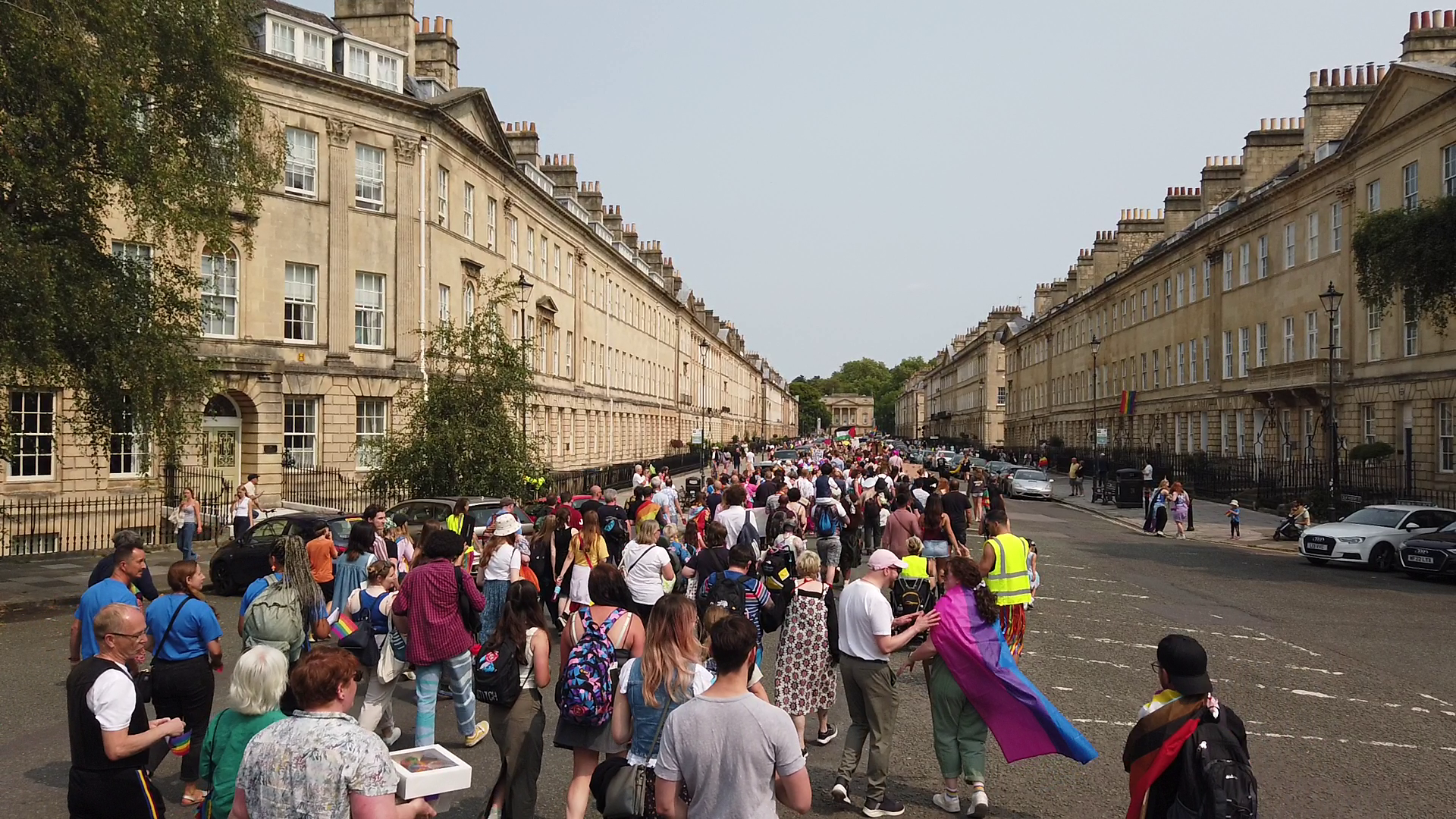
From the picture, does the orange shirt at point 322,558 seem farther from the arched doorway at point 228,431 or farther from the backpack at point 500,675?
the arched doorway at point 228,431

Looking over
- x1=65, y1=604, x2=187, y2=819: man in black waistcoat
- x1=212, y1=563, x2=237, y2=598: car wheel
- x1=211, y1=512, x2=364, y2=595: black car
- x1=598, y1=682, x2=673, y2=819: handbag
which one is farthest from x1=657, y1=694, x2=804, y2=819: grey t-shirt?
x1=212, y1=563, x2=237, y2=598: car wheel

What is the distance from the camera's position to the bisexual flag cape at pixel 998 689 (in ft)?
18.9

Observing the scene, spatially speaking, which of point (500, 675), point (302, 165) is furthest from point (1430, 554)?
point (302, 165)

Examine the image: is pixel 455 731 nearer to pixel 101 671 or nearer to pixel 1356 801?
pixel 101 671

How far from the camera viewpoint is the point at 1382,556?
62.5 feet

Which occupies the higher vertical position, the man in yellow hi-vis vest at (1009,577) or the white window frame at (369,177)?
the white window frame at (369,177)

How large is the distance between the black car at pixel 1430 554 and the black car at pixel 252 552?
1985 cm

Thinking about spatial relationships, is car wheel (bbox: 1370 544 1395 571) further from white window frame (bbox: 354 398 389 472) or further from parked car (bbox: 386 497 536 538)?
white window frame (bbox: 354 398 389 472)

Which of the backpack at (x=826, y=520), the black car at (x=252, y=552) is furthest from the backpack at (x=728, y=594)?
the black car at (x=252, y=552)

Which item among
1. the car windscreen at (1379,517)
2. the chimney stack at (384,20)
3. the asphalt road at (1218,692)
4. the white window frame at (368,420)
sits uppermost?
the chimney stack at (384,20)

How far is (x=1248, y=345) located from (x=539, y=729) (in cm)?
4350

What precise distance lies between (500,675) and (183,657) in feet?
7.49

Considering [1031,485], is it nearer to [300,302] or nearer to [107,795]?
[300,302]

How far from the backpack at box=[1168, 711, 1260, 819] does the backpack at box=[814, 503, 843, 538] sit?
33.2 ft
